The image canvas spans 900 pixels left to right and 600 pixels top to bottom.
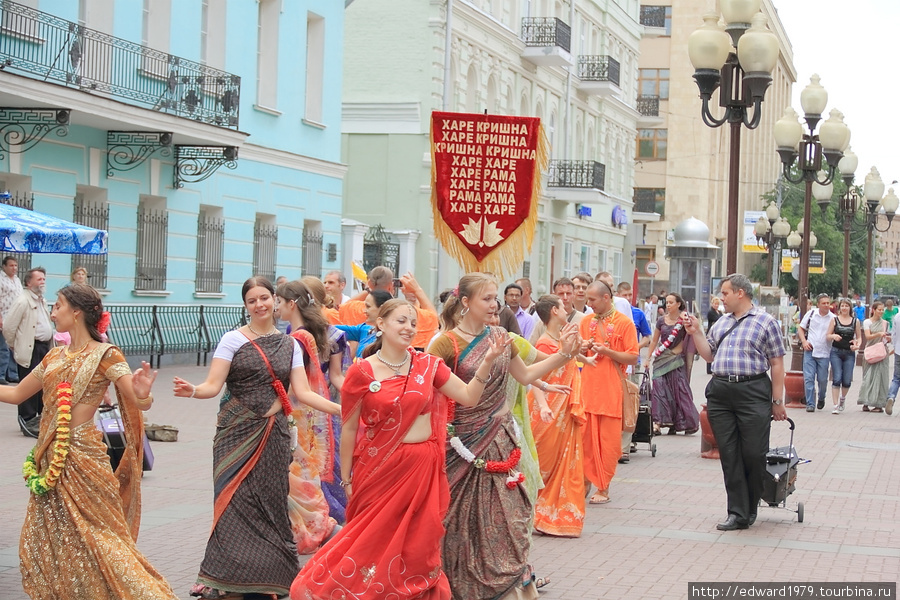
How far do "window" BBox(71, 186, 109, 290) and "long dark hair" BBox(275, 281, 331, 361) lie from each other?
40.5 feet

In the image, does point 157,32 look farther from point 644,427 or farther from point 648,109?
point 648,109

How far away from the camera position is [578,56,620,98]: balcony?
44.9 metres

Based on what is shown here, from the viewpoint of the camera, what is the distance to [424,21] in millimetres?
33344

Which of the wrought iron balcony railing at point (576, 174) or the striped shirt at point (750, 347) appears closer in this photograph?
the striped shirt at point (750, 347)

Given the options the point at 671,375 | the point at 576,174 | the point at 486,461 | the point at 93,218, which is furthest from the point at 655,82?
the point at 486,461

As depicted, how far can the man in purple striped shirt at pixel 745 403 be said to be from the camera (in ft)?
31.2

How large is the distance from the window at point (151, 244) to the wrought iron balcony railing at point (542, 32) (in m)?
19.9

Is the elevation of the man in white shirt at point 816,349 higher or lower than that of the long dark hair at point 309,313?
lower

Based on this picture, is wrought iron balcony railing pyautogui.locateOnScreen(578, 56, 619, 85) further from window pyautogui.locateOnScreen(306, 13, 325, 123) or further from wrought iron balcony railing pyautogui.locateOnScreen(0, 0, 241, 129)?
wrought iron balcony railing pyautogui.locateOnScreen(0, 0, 241, 129)

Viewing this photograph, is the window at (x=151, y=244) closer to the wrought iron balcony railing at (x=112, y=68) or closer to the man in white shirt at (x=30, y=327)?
the wrought iron balcony railing at (x=112, y=68)

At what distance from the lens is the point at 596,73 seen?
45125 mm

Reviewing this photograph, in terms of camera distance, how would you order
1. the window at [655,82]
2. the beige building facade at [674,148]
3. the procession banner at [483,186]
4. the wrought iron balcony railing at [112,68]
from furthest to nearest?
the window at [655,82] → the beige building facade at [674,148] → the wrought iron balcony railing at [112,68] → the procession banner at [483,186]

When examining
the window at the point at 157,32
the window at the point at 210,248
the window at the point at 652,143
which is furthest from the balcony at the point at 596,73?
the window at the point at 157,32

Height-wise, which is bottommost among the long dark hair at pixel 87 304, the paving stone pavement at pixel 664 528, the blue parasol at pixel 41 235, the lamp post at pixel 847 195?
the paving stone pavement at pixel 664 528
